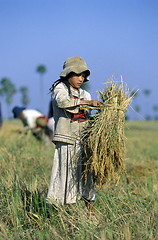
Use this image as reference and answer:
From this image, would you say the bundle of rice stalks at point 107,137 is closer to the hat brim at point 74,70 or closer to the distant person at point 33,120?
the hat brim at point 74,70

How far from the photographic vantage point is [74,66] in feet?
12.9

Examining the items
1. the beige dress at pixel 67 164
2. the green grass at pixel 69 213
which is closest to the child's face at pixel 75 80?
the beige dress at pixel 67 164

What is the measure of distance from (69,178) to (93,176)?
0.76 feet

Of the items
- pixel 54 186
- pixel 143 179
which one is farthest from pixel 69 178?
pixel 143 179

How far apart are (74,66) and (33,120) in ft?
21.4

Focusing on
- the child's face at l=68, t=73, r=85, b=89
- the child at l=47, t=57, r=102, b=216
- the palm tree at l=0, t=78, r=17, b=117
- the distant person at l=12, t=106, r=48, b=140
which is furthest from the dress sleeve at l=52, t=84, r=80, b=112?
the palm tree at l=0, t=78, r=17, b=117

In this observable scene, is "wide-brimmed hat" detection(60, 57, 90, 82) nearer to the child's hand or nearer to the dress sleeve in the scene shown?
the dress sleeve

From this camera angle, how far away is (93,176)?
3918 mm

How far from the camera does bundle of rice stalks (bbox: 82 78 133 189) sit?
3639 millimetres

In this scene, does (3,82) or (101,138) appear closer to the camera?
(101,138)

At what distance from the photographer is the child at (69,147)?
388 cm

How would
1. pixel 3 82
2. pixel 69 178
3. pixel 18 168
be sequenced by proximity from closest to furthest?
1. pixel 69 178
2. pixel 18 168
3. pixel 3 82

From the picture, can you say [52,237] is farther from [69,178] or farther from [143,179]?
[143,179]

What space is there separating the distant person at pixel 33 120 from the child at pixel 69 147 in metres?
5.19
